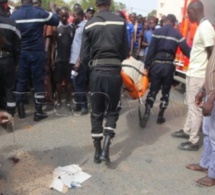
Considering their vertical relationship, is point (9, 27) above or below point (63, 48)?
above

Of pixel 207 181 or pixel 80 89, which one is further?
pixel 80 89

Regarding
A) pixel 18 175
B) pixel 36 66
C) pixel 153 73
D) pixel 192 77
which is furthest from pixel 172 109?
pixel 18 175

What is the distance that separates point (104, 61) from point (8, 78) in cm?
190

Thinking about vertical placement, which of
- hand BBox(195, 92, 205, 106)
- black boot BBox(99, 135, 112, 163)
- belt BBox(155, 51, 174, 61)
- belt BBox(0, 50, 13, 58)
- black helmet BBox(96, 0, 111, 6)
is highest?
black helmet BBox(96, 0, 111, 6)

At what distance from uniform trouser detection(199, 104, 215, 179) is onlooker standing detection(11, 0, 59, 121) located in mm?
2976

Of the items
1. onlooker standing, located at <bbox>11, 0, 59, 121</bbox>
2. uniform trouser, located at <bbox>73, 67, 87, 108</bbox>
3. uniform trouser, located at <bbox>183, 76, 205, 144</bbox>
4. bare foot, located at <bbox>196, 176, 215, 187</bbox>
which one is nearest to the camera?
bare foot, located at <bbox>196, 176, 215, 187</bbox>

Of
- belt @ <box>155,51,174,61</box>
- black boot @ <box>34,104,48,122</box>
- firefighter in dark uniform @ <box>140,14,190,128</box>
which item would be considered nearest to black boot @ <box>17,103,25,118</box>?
black boot @ <box>34,104,48,122</box>

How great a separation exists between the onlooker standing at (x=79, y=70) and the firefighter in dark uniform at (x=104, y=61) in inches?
77.1

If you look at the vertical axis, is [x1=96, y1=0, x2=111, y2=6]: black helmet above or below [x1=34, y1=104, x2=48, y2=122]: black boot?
above

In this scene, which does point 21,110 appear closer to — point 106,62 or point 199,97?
point 106,62

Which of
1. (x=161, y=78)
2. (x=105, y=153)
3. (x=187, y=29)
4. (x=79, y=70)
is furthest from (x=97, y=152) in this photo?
(x=187, y=29)

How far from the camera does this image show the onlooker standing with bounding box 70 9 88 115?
20.2ft

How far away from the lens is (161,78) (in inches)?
228

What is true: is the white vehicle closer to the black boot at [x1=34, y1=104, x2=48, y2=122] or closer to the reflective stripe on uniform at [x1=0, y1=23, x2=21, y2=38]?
the black boot at [x1=34, y1=104, x2=48, y2=122]
